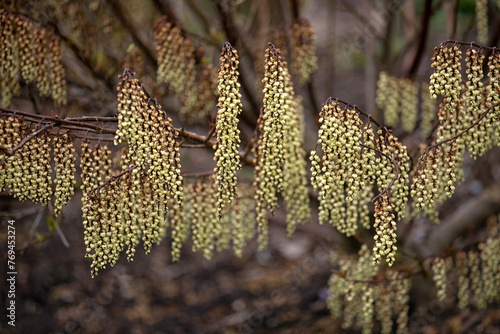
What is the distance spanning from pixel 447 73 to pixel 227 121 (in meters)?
1.13

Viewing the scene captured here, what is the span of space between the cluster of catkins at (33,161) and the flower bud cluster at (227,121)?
2.60 ft

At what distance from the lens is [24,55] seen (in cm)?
314

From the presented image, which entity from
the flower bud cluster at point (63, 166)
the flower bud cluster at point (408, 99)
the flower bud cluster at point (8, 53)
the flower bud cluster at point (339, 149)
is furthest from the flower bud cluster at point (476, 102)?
the flower bud cluster at point (8, 53)

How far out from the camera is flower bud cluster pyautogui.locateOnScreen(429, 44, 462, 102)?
8.01ft

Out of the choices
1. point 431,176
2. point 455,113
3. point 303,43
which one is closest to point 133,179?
point 431,176

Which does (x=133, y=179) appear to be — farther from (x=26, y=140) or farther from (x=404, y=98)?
(x=404, y=98)

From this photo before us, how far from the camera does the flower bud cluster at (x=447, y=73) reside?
2.44m

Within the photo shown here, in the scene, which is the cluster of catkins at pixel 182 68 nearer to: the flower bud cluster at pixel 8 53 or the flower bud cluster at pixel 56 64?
the flower bud cluster at pixel 56 64

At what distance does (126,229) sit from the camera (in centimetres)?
256

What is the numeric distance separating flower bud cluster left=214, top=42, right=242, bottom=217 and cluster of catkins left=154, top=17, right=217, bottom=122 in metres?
1.05

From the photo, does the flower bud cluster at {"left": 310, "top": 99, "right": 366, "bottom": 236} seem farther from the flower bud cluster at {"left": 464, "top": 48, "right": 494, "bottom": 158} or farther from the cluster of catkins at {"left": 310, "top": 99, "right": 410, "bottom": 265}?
the flower bud cluster at {"left": 464, "top": 48, "right": 494, "bottom": 158}

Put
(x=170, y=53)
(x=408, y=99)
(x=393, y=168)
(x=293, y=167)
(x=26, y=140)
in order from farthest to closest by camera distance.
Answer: (x=408, y=99)
(x=170, y=53)
(x=293, y=167)
(x=393, y=168)
(x=26, y=140)

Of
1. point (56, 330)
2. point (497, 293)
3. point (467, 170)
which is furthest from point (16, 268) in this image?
point (467, 170)

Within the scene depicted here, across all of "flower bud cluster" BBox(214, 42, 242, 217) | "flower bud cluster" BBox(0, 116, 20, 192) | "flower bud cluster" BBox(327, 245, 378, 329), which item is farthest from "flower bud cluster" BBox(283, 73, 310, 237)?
"flower bud cluster" BBox(0, 116, 20, 192)
